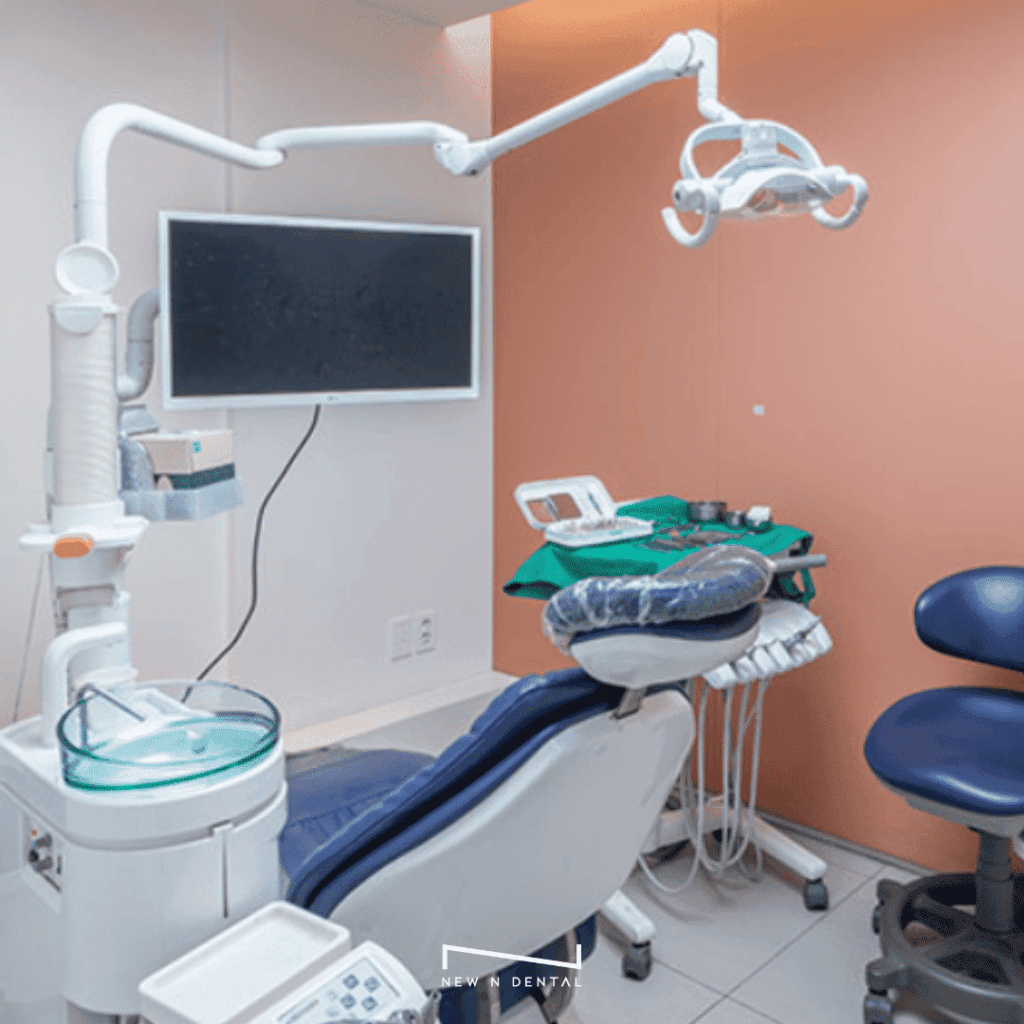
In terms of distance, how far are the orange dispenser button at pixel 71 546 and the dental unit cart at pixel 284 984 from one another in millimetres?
557

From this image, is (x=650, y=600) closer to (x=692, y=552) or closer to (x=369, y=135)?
(x=692, y=552)

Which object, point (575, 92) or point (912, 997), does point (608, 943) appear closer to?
point (912, 997)

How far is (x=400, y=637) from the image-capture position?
10.9 ft

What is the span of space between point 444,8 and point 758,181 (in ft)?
5.63

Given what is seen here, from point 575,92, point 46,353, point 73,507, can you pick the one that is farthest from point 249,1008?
point 575,92

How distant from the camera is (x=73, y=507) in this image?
4.90 feet

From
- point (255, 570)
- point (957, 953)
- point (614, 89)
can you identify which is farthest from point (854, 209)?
point (255, 570)

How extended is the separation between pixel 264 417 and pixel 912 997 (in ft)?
7.02

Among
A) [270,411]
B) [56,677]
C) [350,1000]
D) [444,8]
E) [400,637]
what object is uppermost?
[444,8]

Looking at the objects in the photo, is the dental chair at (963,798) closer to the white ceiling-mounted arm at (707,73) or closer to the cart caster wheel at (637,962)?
the cart caster wheel at (637,962)

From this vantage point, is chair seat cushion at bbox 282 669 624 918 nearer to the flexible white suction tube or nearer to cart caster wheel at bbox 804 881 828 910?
the flexible white suction tube

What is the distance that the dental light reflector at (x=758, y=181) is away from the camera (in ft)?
5.75

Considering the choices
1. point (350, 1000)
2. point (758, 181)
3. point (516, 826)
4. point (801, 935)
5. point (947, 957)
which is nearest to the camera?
point (350, 1000)

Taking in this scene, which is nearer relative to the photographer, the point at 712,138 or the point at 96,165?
the point at 96,165
